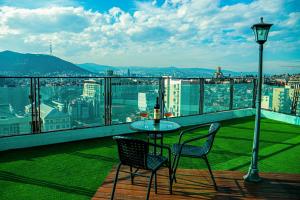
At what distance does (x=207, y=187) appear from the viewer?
316 cm

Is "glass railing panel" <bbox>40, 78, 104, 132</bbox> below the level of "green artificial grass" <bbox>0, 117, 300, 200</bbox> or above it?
above

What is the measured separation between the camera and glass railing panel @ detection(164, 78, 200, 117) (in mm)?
7297

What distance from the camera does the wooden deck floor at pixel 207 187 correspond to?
2922mm

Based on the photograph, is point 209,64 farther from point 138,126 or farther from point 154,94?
point 138,126

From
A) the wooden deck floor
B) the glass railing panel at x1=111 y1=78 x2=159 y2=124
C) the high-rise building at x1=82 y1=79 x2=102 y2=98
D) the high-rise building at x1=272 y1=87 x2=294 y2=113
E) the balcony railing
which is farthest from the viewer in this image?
the high-rise building at x1=272 y1=87 x2=294 y2=113

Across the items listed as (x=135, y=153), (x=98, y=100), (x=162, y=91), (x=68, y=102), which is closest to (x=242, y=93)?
(x=162, y=91)

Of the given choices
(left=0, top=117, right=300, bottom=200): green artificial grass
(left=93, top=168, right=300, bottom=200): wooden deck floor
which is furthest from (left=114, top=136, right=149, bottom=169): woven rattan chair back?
(left=0, top=117, right=300, bottom=200): green artificial grass

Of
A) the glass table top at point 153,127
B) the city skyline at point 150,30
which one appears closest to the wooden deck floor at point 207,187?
the glass table top at point 153,127

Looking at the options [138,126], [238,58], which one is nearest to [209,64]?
[238,58]

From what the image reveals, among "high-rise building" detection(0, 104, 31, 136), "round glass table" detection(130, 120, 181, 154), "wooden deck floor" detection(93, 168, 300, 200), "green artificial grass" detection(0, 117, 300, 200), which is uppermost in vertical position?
"round glass table" detection(130, 120, 181, 154)

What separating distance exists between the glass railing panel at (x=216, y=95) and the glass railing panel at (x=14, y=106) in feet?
17.5

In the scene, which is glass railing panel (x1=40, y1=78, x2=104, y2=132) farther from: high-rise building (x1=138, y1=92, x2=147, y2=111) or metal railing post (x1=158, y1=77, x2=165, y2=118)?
metal railing post (x1=158, y1=77, x2=165, y2=118)

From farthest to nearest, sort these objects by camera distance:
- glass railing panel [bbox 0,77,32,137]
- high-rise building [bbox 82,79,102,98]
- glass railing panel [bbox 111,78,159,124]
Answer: glass railing panel [bbox 111,78,159,124] → high-rise building [bbox 82,79,102,98] → glass railing panel [bbox 0,77,32,137]

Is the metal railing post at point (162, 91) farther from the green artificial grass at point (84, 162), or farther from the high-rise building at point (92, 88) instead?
the high-rise building at point (92, 88)
